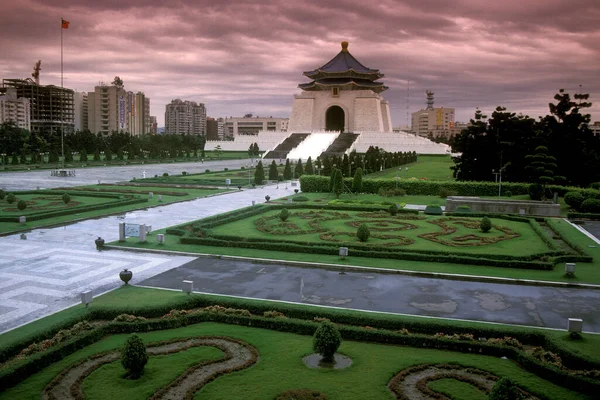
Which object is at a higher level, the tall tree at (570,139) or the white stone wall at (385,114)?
the white stone wall at (385,114)

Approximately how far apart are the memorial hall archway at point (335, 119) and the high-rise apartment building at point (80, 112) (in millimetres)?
78463

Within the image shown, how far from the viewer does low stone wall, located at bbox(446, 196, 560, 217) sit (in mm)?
28688

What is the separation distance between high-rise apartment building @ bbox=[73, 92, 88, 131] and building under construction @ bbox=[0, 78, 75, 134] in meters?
15.0

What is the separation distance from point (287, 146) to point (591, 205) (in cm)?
5574

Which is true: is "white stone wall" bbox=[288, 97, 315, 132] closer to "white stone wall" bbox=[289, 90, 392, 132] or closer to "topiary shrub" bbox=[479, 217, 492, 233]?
"white stone wall" bbox=[289, 90, 392, 132]

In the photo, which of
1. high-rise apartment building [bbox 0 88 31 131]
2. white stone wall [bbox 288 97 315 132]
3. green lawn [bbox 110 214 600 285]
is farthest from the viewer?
high-rise apartment building [bbox 0 88 31 131]

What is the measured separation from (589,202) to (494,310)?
1899cm

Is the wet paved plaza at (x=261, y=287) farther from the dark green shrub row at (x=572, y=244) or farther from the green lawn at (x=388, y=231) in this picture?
the dark green shrub row at (x=572, y=244)

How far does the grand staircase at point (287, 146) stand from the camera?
7612 centimetres

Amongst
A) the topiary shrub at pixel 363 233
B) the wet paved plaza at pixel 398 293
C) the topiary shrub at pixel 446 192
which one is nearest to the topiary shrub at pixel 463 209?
the topiary shrub at pixel 446 192

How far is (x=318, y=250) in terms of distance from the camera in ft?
61.6

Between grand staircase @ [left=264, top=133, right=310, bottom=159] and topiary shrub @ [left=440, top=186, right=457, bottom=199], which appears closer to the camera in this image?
topiary shrub @ [left=440, top=186, right=457, bottom=199]

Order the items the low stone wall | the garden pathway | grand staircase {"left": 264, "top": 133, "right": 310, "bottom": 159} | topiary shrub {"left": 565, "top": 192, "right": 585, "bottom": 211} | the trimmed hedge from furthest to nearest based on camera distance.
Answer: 1. grand staircase {"left": 264, "top": 133, "right": 310, "bottom": 159}
2. topiary shrub {"left": 565, "top": 192, "right": 585, "bottom": 211}
3. the low stone wall
4. the garden pathway
5. the trimmed hedge

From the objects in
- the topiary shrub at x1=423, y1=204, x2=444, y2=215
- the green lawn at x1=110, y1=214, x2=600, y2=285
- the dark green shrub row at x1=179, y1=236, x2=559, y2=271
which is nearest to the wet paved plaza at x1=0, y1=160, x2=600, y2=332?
the green lawn at x1=110, y1=214, x2=600, y2=285
